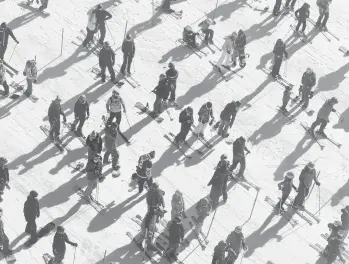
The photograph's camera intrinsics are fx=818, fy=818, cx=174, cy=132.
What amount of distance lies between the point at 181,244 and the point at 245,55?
1011 centimetres

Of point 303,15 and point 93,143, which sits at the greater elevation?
point 303,15

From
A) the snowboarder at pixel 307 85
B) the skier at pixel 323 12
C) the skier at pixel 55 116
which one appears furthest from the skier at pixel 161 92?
the skier at pixel 323 12

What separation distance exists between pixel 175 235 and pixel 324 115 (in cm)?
816

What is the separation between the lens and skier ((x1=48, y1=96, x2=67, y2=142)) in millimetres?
25317

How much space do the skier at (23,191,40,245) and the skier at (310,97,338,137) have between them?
34.7 ft

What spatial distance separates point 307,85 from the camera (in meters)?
28.8

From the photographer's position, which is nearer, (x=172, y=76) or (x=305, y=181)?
(x=305, y=181)

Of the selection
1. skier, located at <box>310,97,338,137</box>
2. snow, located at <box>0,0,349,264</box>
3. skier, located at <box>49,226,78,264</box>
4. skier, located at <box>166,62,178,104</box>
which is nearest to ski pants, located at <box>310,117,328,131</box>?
skier, located at <box>310,97,338,137</box>

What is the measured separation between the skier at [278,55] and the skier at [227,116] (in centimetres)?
376

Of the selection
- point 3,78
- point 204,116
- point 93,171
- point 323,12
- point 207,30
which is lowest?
point 3,78

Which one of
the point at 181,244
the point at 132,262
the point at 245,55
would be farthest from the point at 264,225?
the point at 245,55

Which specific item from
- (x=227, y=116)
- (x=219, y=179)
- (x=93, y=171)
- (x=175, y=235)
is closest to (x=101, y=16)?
(x=227, y=116)

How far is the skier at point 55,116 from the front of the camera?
25317 millimetres

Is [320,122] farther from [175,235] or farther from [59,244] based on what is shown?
[59,244]
